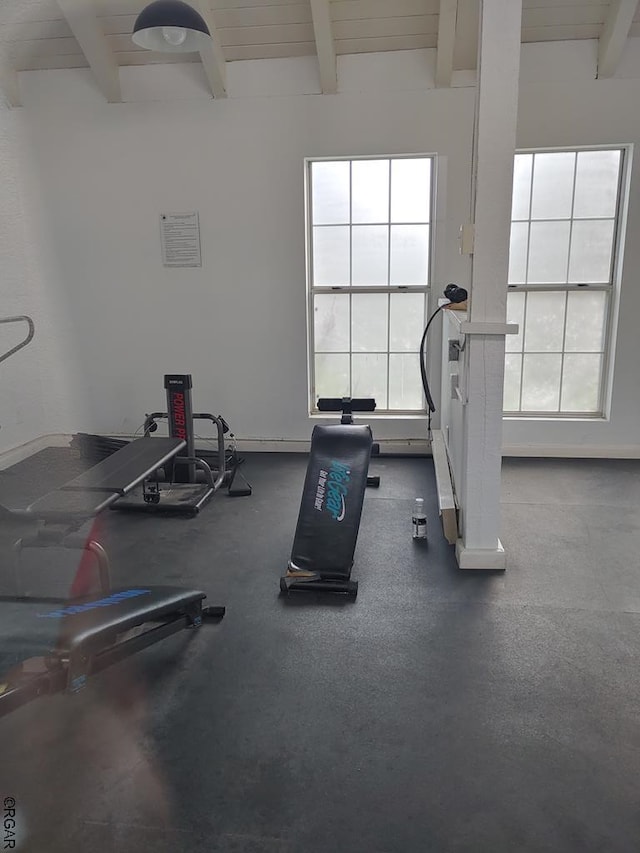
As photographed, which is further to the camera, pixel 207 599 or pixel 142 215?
pixel 142 215

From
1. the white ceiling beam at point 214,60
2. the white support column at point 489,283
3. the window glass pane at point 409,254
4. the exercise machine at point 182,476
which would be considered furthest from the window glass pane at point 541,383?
the white ceiling beam at point 214,60

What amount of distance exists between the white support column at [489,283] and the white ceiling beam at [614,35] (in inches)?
70.4

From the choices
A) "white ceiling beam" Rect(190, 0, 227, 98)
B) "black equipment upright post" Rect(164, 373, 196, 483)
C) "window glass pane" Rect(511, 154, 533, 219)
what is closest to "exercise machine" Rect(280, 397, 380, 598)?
"black equipment upright post" Rect(164, 373, 196, 483)

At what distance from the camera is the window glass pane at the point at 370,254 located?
4.69 metres

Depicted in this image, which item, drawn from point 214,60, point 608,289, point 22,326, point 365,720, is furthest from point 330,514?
point 214,60

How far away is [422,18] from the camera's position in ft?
13.3

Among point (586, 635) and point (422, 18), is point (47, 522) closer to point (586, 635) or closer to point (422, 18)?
point (586, 635)

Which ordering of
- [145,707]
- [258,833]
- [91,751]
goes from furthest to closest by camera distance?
[145,707] → [91,751] → [258,833]

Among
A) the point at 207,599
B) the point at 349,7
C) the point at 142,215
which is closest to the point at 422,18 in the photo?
the point at 349,7

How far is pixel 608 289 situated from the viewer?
4.55 m

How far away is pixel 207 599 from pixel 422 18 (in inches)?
147

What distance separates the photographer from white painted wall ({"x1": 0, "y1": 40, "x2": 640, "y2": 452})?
14.2 ft

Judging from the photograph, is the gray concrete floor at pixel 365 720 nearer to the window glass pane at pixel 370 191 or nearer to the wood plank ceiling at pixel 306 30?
the window glass pane at pixel 370 191

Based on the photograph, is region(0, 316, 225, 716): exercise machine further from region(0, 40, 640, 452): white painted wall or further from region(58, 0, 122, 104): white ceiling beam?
region(58, 0, 122, 104): white ceiling beam
